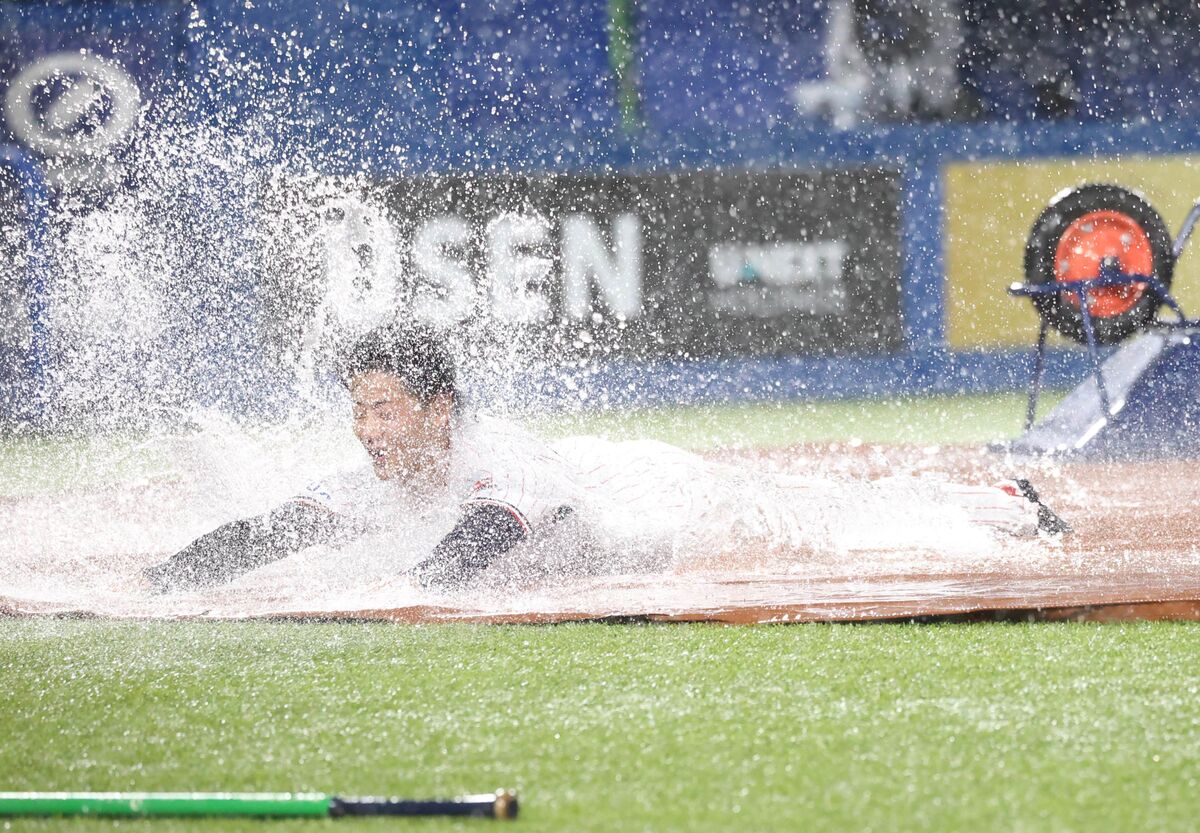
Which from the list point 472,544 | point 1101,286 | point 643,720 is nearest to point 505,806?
point 643,720

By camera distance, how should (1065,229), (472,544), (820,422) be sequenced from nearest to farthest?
(472,544), (1065,229), (820,422)

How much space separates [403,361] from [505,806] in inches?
71.5

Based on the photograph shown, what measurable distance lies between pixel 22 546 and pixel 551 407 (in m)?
5.05

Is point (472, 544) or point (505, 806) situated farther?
point (472, 544)

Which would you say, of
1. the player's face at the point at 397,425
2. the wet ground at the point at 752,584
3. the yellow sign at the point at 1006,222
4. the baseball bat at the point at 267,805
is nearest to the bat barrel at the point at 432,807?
the baseball bat at the point at 267,805

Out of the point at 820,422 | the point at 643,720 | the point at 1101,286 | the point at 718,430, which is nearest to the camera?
the point at 643,720

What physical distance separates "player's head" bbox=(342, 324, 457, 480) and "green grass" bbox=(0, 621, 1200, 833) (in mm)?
559

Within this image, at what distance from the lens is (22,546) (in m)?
4.37

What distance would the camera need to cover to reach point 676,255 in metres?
8.86

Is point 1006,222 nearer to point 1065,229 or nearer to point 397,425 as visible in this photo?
point 1065,229

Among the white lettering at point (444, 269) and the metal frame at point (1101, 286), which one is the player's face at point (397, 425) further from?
the white lettering at point (444, 269)

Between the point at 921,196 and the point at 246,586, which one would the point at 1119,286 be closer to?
the point at 921,196

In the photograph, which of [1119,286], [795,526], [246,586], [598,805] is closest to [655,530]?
[795,526]

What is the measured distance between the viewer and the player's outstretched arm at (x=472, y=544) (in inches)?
139
